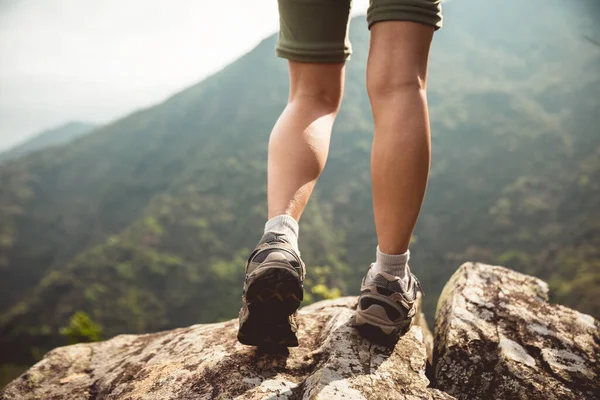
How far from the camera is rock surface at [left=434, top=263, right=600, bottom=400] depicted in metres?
1.04

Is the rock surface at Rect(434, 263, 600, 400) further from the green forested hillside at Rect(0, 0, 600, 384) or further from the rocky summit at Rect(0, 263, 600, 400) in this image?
the green forested hillside at Rect(0, 0, 600, 384)

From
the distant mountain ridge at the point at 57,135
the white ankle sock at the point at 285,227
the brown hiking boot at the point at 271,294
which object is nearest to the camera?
the brown hiking boot at the point at 271,294

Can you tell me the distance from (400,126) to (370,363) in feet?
2.31

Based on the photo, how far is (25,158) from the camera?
2747cm

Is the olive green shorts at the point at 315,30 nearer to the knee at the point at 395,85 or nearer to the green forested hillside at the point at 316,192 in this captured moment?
the knee at the point at 395,85

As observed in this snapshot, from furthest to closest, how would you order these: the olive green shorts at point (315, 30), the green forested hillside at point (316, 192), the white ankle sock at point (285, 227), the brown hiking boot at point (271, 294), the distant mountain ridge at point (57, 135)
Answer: the distant mountain ridge at point (57, 135) < the green forested hillside at point (316, 192) < the olive green shorts at point (315, 30) < the white ankle sock at point (285, 227) < the brown hiking boot at point (271, 294)

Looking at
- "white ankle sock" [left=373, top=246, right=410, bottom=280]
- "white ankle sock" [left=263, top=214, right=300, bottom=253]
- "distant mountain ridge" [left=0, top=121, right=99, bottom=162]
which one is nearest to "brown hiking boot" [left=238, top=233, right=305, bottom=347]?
"white ankle sock" [left=263, top=214, right=300, bottom=253]

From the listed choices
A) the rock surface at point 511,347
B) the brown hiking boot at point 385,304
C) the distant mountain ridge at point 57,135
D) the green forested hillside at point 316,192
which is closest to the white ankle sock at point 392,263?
the brown hiking boot at point 385,304

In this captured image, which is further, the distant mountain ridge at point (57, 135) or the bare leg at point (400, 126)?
the distant mountain ridge at point (57, 135)

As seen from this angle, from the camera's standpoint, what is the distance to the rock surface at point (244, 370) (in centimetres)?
91

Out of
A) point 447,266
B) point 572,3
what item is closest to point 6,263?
point 447,266

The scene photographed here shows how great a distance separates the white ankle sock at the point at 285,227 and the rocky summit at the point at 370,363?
1.27 ft

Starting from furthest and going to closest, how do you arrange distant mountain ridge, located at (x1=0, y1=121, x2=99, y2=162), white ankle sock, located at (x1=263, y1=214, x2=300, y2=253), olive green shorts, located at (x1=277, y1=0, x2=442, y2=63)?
1. distant mountain ridge, located at (x1=0, y1=121, x2=99, y2=162)
2. olive green shorts, located at (x1=277, y1=0, x2=442, y2=63)
3. white ankle sock, located at (x1=263, y1=214, x2=300, y2=253)

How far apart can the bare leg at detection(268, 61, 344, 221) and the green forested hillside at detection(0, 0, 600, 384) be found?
11.3m
